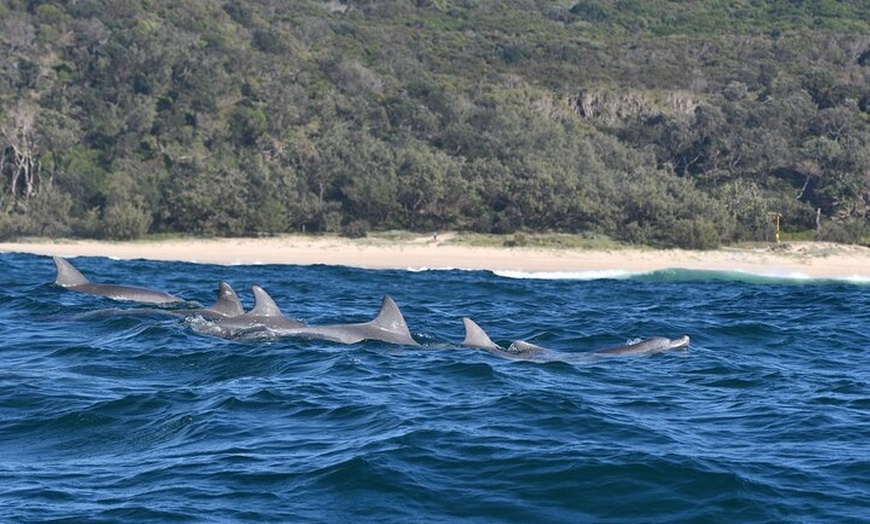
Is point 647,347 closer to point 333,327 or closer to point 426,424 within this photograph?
point 333,327

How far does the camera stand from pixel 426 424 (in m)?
13.8

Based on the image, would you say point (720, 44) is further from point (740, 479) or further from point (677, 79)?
point (740, 479)

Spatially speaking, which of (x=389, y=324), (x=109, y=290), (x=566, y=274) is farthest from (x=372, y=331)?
(x=566, y=274)

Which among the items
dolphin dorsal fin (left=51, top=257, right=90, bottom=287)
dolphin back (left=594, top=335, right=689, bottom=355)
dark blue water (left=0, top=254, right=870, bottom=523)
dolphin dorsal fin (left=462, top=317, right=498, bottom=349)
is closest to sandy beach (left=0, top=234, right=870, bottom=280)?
dolphin dorsal fin (left=51, top=257, right=90, bottom=287)

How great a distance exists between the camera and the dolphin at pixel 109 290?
941 inches

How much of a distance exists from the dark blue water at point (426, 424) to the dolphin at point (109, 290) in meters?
0.50

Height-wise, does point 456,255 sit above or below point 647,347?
below

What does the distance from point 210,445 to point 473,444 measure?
2560 mm

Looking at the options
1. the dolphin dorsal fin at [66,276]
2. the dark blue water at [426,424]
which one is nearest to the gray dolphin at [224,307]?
the dark blue water at [426,424]

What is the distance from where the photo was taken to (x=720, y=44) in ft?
280

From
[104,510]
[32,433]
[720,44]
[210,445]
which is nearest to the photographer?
[104,510]

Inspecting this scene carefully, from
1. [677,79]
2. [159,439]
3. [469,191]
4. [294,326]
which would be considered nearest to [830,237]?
[469,191]

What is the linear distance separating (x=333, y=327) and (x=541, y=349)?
3.16 metres

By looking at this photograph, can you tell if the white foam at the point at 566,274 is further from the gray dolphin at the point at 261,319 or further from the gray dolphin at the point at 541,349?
the gray dolphin at the point at 541,349
